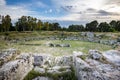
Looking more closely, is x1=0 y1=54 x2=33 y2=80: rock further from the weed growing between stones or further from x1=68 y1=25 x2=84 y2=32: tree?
x1=68 y1=25 x2=84 y2=32: tree

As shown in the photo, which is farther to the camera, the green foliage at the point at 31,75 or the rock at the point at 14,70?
the green foliage at the point at 31,75

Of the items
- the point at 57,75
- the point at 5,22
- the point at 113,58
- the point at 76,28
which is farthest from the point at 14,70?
the point at 76,28

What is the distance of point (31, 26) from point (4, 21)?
15.9 metres

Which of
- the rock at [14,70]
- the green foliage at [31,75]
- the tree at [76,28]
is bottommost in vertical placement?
the green foliage at [31,75]

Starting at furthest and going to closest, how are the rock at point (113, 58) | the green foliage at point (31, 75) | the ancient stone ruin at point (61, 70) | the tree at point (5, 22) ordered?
the tree at point (5, 22) < the rock at point (113, 58) < the green foliage at point (31, 75) < the ancient stone ruin at point (61, 70)

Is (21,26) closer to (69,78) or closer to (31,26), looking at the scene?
(31,26)

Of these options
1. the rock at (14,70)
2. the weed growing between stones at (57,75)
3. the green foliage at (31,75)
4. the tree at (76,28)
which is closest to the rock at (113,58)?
the weed growing between stones at (57,75)

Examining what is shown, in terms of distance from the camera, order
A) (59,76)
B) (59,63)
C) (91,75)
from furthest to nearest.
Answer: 1. (59,63)
2. (59,76)
3. (91,75)

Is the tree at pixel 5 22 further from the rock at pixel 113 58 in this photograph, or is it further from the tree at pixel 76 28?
the rock at pixel 113 58

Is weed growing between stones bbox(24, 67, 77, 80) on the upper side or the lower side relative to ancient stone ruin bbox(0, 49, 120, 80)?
Answer: lower

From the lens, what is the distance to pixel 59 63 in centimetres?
1730

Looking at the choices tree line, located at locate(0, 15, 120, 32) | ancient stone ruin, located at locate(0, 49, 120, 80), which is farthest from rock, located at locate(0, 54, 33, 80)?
tree line, located at locate(0, 15, 120, 32)

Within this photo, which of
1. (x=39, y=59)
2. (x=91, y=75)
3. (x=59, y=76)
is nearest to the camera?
(x=91, y=75)

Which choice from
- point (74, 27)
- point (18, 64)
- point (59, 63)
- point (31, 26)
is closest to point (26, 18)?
point (31, 26)
